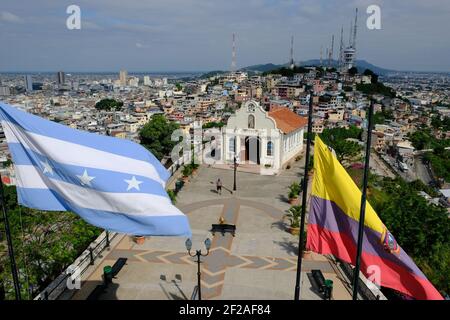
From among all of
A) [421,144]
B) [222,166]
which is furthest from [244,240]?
[421,144]

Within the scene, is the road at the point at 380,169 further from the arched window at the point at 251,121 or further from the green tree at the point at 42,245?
the green tree at the point at 42,245

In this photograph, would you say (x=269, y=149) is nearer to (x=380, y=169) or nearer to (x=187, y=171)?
(x=187, y=171)

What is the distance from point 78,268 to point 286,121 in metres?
28.9

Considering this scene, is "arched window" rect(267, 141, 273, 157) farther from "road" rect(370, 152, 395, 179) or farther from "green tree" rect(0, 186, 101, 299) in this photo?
"green tree" rect(0, 186, 101, 299)

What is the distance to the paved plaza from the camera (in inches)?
587

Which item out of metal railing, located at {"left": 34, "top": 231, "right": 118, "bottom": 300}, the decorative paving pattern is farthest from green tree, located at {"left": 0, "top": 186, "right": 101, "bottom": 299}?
the decorative paving pattern

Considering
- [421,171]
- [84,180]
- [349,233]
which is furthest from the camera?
[421,171]

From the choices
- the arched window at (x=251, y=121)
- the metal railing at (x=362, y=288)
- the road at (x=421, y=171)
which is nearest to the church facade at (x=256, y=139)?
the arched window at (x=251, y=121)

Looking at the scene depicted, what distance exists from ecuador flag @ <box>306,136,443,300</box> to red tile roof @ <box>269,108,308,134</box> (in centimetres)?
2706

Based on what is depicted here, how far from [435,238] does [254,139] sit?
2010cm

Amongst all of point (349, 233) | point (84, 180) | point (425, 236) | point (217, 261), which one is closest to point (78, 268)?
point (217, 261)

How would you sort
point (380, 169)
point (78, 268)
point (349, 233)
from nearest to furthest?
point (349, 233) → point (78, 268) → point (380, 169)

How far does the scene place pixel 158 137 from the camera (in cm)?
4984

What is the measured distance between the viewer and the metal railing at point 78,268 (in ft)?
45.9
